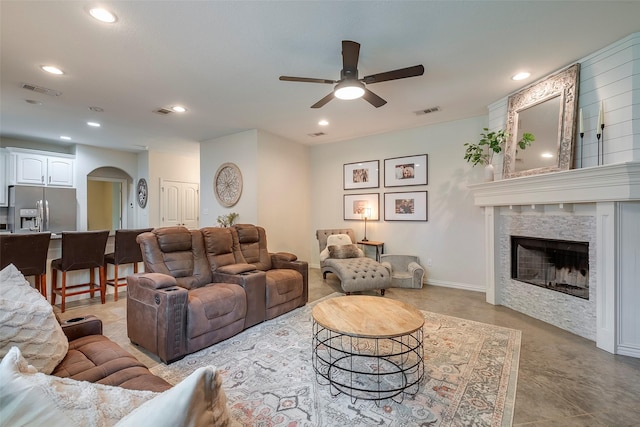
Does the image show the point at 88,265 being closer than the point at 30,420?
No

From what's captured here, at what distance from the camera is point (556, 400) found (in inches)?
75.6

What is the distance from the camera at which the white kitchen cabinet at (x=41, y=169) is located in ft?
17.3

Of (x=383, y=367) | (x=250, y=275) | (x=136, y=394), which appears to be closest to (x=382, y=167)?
(x=250, y=275)

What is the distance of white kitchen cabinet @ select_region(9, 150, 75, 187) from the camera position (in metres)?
5.29

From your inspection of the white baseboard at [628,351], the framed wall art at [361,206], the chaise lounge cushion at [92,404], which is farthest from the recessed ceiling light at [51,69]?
the white baseboard at [628,351]

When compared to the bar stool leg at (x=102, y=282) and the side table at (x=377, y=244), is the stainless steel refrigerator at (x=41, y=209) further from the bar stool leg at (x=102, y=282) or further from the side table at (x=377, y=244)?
the side table at (x=377, y=244)

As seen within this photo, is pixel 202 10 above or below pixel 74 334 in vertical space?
above

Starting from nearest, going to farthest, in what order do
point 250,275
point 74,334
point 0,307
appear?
point 0,307
point 74,334
point 250,275

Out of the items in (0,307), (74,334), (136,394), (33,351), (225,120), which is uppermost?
(225,120)

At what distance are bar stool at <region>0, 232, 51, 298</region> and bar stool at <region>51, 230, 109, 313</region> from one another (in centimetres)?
23

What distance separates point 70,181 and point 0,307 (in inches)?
247

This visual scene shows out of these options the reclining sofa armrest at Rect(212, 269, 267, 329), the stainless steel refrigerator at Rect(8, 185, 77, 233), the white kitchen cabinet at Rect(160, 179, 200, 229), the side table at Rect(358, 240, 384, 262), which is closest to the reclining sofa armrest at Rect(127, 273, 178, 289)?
the reclining sofa armrest at Rect(212, 269, 267, 329)

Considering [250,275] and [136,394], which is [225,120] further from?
[136,394]

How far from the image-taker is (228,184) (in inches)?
212
